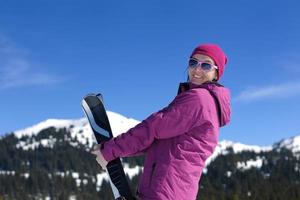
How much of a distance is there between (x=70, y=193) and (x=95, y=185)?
61.3 ft

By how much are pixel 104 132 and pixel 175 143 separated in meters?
0.78

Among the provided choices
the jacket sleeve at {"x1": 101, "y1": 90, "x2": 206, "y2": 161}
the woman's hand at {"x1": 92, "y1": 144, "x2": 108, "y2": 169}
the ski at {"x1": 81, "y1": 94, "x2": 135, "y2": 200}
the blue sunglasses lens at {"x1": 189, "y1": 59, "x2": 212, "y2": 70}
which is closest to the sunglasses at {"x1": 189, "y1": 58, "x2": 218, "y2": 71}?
the blue sunglasses lens at {"x1": 189, "y1": 59, "x2": 212, "y2": 70}

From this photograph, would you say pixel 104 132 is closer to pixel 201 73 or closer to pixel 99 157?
pixel 99 157

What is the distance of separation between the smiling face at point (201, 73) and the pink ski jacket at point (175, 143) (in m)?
0.29

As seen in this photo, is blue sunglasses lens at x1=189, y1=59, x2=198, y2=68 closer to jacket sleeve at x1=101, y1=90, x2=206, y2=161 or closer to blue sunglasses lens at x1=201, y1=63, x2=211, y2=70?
blue sunglasses lens at x1=201, y1=63, x2=211, y2=70

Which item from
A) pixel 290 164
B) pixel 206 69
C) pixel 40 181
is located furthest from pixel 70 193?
pixel 206 69

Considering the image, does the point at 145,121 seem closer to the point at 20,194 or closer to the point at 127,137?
the point at 127,137

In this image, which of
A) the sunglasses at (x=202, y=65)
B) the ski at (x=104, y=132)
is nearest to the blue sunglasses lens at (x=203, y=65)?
the sunglasses at (x=202, y=65)

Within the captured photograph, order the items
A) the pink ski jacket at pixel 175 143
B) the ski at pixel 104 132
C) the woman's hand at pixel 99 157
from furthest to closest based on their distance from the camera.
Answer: the ski at pixel 104 132 → the woman's hand at pixel 99 157 → the pink ski jacket at pixel 175 143

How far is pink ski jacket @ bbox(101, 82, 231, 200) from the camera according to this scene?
14.3 ft

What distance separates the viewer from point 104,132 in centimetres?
488

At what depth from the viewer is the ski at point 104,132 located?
472 centimetres

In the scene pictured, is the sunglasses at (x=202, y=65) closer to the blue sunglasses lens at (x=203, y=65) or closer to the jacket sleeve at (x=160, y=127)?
the blue sunglasses lens at (x=203, y=65)

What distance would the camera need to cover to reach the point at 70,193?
172m
